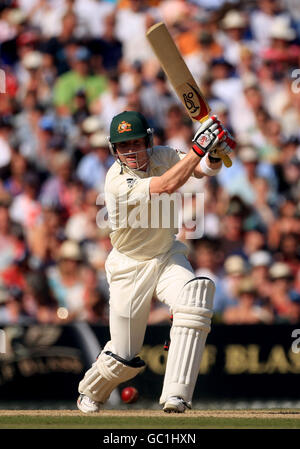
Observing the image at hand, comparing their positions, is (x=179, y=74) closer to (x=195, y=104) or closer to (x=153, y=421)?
(x=195, y=104)

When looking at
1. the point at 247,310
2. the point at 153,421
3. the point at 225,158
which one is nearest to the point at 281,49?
the point at 247,310

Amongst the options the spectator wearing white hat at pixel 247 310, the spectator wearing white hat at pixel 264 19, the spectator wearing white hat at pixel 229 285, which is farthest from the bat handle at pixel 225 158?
the spectator wearing white hat at pixel 264 19

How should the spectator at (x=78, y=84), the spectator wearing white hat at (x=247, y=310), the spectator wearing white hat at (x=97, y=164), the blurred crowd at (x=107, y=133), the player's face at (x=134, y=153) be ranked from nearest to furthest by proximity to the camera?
the player's face at (x=134, y=153), the spectator wearing white hat at (x=247, y=310), the blurred crowd at (x=107, y=133), the spectator wearing white hat at (x=97, y=164), the spectator at (x=78, y=84)

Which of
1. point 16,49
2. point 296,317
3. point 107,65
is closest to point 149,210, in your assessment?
point 296,317

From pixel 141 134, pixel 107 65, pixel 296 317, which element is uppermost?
pixel 107 65

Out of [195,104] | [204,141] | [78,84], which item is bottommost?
[204,141]

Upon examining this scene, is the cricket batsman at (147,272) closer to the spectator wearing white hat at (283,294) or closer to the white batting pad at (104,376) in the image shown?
the white batting pad at (104,376)

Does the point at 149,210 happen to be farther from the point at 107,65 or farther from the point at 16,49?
the point at 16,49
